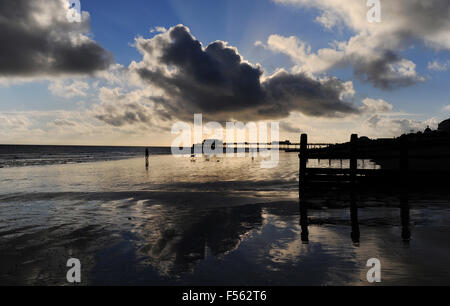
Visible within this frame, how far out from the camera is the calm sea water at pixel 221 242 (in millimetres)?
5484

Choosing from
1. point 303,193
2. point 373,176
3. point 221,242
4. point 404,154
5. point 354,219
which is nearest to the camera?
point 221,242

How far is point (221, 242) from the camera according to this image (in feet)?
24.6

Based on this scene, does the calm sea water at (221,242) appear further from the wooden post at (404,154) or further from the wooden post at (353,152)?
the wooden post at (404,154)

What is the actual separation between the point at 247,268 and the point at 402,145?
40.4ft

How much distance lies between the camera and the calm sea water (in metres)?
5.48

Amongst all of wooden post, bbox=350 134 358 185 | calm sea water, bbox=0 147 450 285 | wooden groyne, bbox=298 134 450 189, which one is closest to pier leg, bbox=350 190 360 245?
calm sea water, bbox=0 147 450 285

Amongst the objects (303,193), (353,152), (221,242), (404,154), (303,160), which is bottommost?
(221,242)

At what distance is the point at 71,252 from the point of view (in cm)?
691

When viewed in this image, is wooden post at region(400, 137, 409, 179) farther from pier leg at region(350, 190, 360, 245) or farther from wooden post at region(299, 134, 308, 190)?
wooden post at region(299, 134, 308, 190)

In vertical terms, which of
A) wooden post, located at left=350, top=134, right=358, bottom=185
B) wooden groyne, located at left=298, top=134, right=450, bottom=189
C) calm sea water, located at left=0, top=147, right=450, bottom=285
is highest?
wooden post, located at left=350, top=134, right=358, bottom=185

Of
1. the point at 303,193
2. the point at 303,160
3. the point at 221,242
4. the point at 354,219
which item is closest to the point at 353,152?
the point at 303,160

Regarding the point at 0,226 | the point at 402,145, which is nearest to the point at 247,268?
the point at 0,226

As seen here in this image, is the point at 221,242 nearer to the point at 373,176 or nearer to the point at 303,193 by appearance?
the point at 303,193

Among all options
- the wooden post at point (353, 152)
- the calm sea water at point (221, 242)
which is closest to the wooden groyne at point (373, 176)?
the wooden post at point (353, 152)
